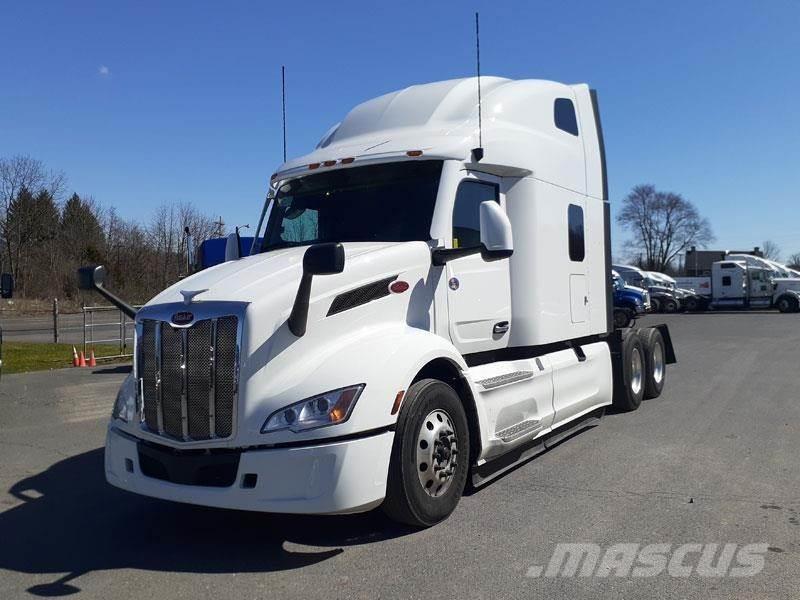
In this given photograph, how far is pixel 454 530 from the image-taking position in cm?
489

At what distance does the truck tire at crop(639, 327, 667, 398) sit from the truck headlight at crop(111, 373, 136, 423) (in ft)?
23.7

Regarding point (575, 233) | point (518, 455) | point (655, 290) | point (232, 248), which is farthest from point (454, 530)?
point (655, 290)

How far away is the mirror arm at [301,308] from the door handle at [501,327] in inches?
86.9

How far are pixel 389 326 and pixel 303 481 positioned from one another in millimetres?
1337

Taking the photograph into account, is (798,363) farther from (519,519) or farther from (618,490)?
(519,519)

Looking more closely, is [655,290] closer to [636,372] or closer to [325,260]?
[636,372]

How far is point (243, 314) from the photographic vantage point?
4.43 meters

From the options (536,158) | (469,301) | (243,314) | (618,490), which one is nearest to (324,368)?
(243,314)

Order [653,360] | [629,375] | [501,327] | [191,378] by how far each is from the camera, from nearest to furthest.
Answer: [191,378] < [501,327] < [629,375] < [653,360]

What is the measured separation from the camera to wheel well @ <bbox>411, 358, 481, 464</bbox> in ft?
17.4

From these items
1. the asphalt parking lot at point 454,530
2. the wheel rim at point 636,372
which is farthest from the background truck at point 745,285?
the asphalt parking lot at point 454,530

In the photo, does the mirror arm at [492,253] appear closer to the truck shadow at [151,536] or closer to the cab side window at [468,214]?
the cab side window at [468,214]

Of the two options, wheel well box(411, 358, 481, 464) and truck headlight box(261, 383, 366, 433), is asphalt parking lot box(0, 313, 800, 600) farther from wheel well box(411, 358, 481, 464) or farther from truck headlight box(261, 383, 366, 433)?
truck headlight box(261, 383, 366, 433)

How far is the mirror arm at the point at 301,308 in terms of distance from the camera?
445 cm
